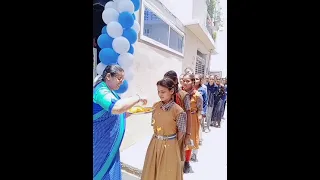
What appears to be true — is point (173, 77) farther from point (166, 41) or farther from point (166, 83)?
point (166, 41)

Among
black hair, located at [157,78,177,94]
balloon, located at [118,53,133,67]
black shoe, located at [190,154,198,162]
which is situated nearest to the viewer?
black hair, located at [157,78,177,94]

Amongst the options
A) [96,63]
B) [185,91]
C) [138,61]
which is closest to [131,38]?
[138,61]

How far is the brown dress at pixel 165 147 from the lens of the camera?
52.6 inches

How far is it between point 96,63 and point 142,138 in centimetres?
55

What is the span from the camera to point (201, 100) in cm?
160

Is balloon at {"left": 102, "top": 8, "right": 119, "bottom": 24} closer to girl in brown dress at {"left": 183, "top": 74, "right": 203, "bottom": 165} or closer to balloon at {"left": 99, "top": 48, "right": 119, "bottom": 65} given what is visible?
balloon at {"left": 99, "top": 48, "right": 119, "bottom": 65}

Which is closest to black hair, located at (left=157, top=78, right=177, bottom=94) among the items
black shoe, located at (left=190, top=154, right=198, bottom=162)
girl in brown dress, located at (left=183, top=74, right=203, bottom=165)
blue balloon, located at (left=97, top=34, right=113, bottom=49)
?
girl in brown dress, located at (left=183, top=74, right=203, bottom=165)

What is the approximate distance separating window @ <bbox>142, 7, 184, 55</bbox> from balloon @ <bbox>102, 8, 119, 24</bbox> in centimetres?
17

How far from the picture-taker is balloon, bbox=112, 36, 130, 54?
4.59ft

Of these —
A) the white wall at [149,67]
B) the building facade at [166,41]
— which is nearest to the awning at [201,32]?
the building facade at [166,41]

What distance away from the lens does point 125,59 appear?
4.67 feet

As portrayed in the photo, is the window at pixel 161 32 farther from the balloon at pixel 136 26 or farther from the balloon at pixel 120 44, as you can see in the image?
the balloon at pixel 120 44

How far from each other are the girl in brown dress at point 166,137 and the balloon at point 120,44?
0.97 feet
